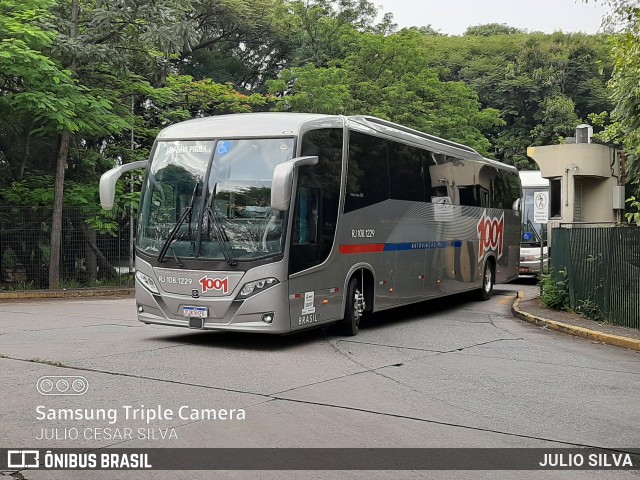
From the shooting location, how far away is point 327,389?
8625 mm

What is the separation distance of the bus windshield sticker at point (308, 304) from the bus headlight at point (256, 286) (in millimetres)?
765

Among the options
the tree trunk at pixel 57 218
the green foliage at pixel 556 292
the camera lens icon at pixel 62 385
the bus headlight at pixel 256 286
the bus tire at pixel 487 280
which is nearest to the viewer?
the camera lens icon at pixel 62 385

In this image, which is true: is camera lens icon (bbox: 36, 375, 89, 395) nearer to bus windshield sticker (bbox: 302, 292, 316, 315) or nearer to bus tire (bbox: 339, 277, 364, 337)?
bus windshield sticker (bbox: 302, 292, 316, 315)

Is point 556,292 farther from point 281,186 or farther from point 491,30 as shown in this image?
point 491,30

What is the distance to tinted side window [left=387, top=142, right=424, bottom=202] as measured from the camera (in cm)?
1469

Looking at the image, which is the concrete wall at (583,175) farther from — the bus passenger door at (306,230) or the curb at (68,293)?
the bus passenger door at (306,230)

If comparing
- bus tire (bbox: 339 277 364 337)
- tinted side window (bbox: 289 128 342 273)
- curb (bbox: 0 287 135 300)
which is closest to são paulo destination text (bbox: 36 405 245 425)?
tinted side window (bbox: 289 128 342 273)

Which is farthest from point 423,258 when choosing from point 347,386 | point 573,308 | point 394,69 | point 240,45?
point 240,45

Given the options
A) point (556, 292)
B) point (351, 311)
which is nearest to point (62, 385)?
point (351, 311)

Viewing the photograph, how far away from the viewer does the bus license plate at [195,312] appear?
11281 mm

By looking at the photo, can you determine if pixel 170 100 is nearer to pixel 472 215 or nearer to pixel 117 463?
pixel 472 215

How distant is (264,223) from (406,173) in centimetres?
487

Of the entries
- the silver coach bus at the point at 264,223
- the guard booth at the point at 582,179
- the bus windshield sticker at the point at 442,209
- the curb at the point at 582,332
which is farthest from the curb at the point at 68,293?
the guard booth at the point at 582,179

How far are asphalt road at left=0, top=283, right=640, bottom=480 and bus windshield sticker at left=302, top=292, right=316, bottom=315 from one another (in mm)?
555
